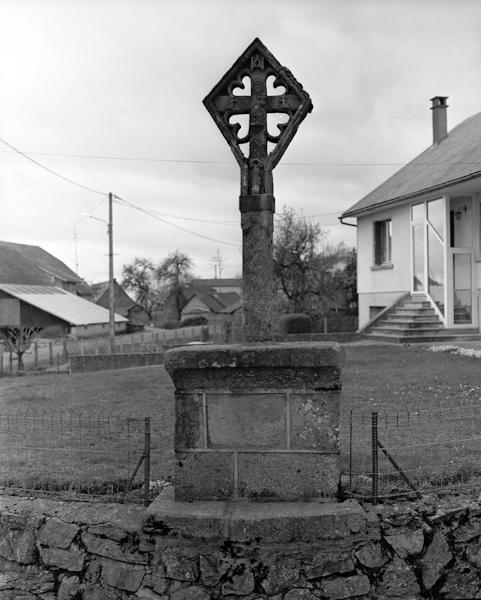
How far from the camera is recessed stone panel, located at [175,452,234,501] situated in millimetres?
3748

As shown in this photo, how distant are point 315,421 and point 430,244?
1661 centimetres

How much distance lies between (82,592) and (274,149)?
341cm

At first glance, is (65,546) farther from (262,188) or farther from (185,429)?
(262,188)

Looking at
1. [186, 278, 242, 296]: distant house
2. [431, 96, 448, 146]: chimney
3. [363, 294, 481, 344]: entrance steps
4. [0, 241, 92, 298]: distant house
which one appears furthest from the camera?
[186, 278, 242, 296]: distant house

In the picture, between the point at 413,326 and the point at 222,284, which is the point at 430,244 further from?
the point at 222,284

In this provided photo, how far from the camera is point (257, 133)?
421 cm

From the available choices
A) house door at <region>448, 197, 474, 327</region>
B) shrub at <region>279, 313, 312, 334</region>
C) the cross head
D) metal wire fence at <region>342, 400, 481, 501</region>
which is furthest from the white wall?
the cross head

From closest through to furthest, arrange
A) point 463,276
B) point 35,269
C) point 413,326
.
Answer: point 413,326 → point 463,276 → point 35,269

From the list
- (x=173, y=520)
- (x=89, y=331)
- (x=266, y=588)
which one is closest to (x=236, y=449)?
(x=173, y=520)

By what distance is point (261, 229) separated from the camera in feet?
13.8

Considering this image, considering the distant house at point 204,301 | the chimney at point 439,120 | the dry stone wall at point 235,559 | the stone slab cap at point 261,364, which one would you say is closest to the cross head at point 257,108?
the stone slab cap at point 261,364

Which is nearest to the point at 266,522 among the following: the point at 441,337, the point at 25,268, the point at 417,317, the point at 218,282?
the point at 441,337

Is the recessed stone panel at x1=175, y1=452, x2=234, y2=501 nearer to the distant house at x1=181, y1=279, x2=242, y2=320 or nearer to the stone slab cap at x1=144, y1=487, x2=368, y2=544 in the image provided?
the stone slab cap at x1=144, y1=487, x2=368, y2=544

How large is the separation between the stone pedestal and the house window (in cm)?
1946
